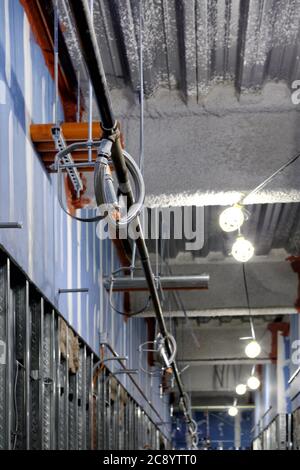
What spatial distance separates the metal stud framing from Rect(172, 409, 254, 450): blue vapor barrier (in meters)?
21.6

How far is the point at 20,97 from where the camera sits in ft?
17.4

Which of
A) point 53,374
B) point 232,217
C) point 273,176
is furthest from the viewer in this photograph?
point 232,217

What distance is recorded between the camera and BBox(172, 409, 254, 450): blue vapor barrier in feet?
95.6

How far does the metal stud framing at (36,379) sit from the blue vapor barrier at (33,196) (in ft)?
0.52

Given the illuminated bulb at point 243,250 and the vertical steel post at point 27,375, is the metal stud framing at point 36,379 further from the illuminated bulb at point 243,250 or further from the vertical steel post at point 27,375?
the illuminated bulb at point 243,250

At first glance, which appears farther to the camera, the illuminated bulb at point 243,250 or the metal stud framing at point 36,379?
the illuminated bulb at point 243,250

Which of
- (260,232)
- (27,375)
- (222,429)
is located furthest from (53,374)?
(222,429)

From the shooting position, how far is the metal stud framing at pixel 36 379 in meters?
4.70

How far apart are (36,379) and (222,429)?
82.2 ft

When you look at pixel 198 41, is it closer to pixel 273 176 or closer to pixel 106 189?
pixel 273 176

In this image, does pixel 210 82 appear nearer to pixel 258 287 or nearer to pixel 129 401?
pixel 258 287

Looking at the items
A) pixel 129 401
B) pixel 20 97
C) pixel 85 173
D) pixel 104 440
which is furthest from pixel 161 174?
pixel 129 401

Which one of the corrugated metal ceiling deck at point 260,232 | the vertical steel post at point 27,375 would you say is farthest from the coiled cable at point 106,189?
the corrugated metal ceiling deck at point 260,232

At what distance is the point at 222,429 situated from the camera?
2975cm
